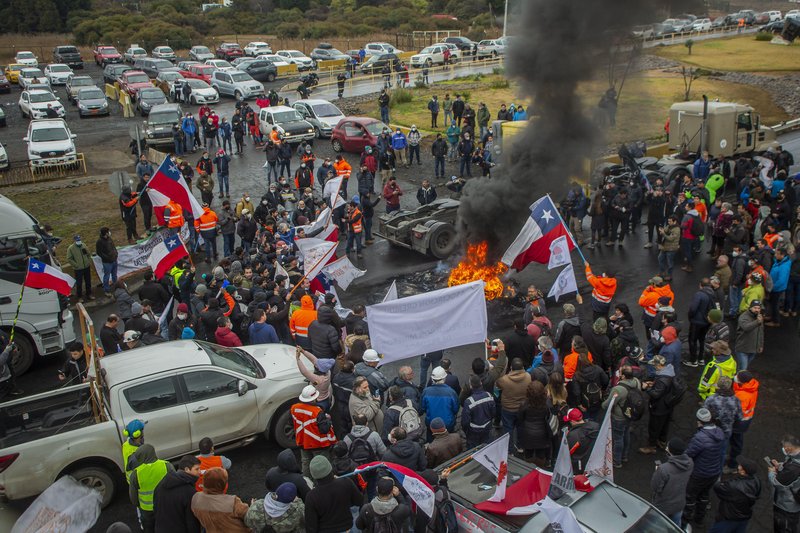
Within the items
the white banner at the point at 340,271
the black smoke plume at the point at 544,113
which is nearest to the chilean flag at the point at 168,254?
the white banner at the point at 340,271

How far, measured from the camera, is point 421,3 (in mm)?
73188

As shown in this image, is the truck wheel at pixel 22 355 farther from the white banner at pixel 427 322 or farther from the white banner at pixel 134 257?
the white banner at pixel 427 322

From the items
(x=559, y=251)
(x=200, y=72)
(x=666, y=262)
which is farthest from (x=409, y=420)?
(x=200, y=72)

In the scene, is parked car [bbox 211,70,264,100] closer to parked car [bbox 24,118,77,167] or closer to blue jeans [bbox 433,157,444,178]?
parked car [bbox 24,118,77,167]

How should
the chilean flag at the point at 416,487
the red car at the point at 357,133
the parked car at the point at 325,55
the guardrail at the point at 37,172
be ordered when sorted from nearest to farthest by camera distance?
the chilean flag at the point at 416,487 → the guardrail at the point at 37,172 → the red car at the point at 357,133 → the parked car at the point at 325,55

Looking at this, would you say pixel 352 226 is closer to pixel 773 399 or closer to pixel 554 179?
pixel 554 179

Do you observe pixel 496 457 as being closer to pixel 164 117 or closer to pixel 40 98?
pixel 164 117

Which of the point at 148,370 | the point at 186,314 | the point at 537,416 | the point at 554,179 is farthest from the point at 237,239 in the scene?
the point at 537,416

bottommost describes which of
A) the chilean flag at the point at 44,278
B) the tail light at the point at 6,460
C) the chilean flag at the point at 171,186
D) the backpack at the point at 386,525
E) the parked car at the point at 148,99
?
the tail light at the point at 6,460

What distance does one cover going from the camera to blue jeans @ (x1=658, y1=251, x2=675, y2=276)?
1476 centimetres

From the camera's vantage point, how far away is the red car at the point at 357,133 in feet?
84.2

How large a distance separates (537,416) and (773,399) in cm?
447

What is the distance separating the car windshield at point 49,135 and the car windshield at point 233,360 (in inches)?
768

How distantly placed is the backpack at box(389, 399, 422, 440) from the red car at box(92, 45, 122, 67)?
173ft
